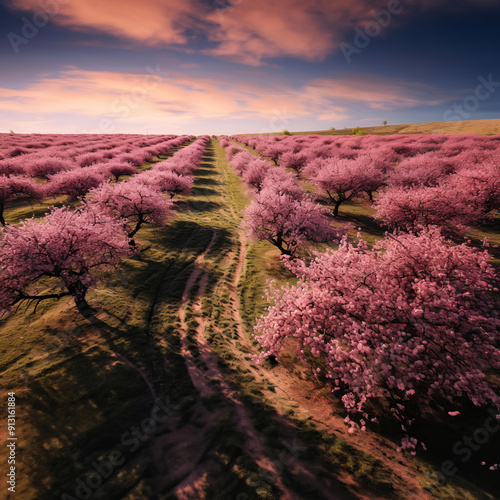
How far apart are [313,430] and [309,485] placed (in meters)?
2.19

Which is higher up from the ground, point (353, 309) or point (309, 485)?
point (353, 309)

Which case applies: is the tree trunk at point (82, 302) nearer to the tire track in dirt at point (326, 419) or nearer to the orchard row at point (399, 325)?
the tire track in dirt at point (326, 419)

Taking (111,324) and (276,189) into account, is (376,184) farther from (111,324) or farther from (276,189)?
(111,324)

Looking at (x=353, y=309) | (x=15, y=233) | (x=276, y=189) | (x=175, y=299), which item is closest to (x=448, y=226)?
(x=276, y=189)

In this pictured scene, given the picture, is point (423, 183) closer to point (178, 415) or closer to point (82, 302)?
point (178, 415)

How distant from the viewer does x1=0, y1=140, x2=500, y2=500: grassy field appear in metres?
9.28

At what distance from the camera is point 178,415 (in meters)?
11.8

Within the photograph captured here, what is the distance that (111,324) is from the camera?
1706 centimetres
